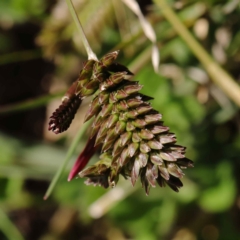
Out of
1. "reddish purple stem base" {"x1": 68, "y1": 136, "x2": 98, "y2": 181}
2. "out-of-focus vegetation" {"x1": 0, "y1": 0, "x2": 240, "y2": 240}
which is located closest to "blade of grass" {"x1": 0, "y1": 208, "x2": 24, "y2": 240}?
"out-of-focus vegetation" {"x1": 0, "y1": 0, "x2": 240, "y2": 240}

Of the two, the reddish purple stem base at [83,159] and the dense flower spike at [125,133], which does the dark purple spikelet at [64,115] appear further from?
the reddish purple stem base at [83,159]

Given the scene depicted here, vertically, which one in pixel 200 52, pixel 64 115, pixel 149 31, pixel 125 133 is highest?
pixel 149 31

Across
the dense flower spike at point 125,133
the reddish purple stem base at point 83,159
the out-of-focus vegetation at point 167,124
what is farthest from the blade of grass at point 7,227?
the dense flower spike at point 125,133

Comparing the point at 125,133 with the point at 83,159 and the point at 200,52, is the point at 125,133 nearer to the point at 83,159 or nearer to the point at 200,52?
the point at 83,159

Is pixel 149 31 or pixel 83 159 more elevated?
pixel 149 31

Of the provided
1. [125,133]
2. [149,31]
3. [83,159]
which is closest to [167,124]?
[149,31]

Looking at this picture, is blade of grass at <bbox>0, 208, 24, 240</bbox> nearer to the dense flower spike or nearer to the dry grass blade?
the dry grass blade
